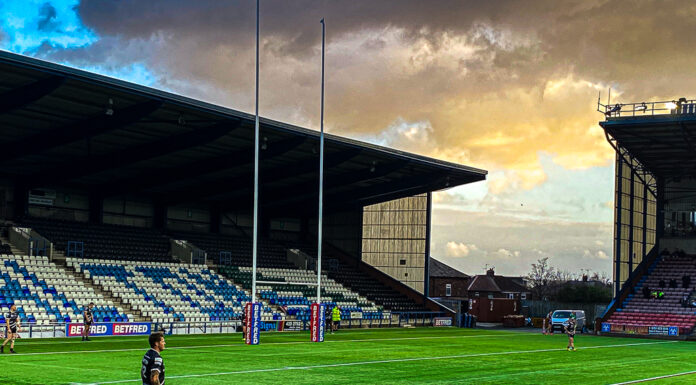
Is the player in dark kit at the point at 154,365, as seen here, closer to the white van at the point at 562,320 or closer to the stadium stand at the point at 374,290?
the white van at the point at 562,320

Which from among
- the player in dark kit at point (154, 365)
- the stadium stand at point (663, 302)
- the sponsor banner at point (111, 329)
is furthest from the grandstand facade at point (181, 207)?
the player in dark kit at point (154, 365)

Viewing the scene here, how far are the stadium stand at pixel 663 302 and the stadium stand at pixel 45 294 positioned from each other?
105ft

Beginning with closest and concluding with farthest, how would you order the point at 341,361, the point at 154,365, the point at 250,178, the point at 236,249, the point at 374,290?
the point at 154,365
the point at 341,361
the point at 250,178
the point at 236,249
the point at 374,290

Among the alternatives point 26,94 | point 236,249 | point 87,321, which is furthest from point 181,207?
point 26,94

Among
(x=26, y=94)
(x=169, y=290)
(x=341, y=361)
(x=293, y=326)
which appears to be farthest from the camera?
(x=293, y=326)

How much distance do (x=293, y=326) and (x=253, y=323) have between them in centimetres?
1437

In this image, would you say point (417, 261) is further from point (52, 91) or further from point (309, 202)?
point (52, 91)

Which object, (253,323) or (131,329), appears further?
(131,329)

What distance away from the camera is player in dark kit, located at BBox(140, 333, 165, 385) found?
1108 centimetres

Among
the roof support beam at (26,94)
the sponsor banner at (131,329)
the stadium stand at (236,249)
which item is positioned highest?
A: the roof support beam at (26,94)

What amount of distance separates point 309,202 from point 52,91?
1248 inches

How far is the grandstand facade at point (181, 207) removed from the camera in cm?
3831

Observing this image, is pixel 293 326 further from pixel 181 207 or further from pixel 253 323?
pixel 181 207

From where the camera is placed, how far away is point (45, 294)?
39.5 m
